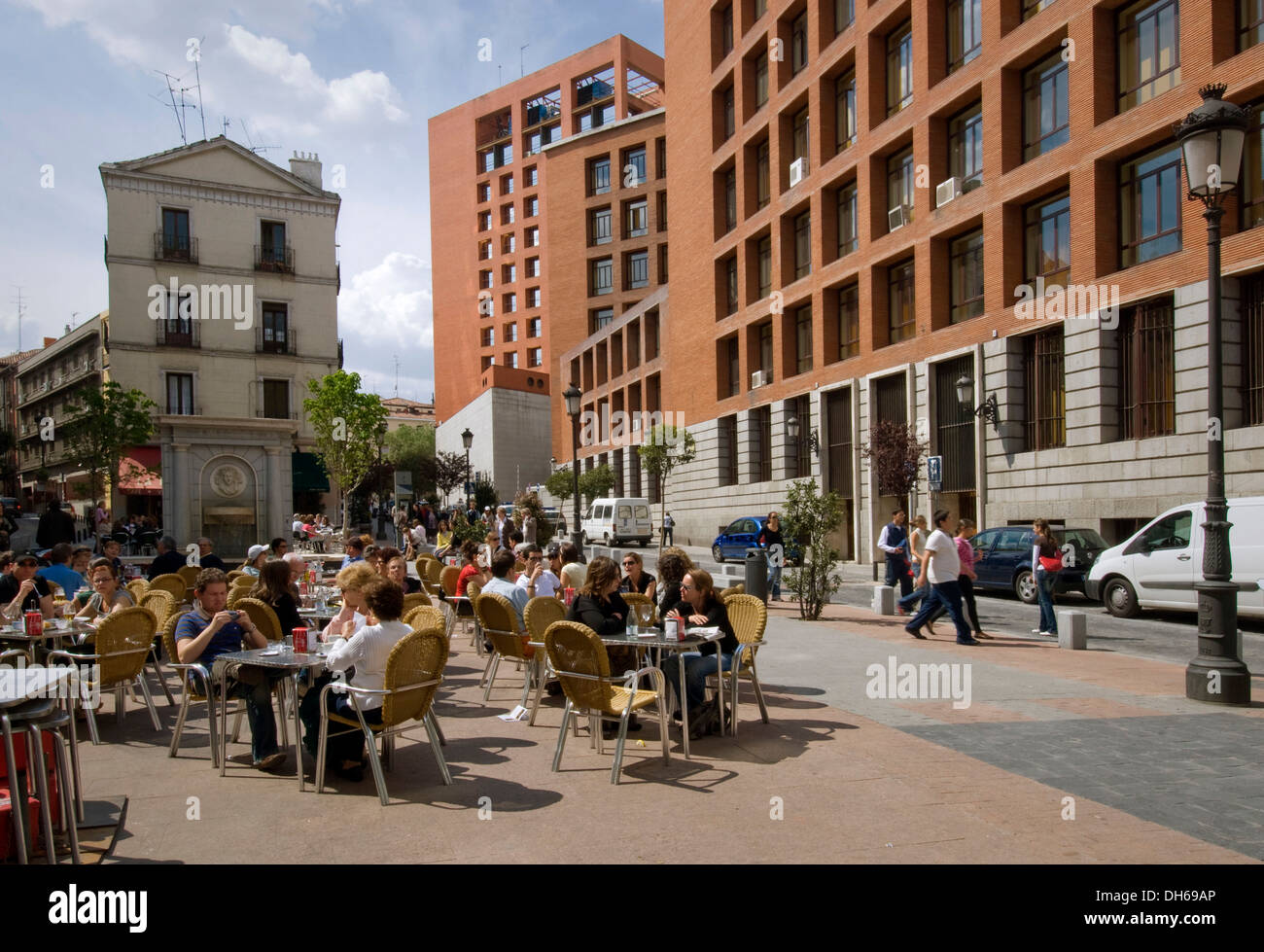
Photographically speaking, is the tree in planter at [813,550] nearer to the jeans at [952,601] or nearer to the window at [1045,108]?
the jeans at [952,601]

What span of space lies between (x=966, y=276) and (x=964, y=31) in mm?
6898

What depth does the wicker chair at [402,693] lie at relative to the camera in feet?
17.5

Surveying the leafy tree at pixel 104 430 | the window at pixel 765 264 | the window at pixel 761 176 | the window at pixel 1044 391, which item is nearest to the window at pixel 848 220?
the window at pixel 765 264

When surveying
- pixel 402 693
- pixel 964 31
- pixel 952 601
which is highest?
pixel 964 31

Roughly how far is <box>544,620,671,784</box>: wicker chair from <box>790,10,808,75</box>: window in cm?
3143

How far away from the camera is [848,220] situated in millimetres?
30203

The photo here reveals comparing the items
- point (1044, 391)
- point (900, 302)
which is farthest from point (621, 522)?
point (1044, 391)

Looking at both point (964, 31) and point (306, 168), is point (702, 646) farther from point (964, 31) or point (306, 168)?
point (306, 168)

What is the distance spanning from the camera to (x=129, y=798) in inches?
211

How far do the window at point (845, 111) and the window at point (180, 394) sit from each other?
92.6 ft

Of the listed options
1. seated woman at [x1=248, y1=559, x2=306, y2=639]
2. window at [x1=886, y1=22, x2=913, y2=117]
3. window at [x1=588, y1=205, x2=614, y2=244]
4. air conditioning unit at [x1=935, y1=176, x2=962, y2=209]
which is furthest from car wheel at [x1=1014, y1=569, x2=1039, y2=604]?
window at [x1=588, y1=205, x2=614, y2=244]

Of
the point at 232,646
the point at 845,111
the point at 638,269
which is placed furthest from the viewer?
the point at 638,269
